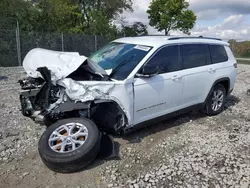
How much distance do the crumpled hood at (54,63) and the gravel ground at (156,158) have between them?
1217 mm

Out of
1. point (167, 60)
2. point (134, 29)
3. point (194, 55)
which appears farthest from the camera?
point (134, 29)

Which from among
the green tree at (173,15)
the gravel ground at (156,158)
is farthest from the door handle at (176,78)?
the green tree at (173,15)

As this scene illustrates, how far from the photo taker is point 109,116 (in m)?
3.88

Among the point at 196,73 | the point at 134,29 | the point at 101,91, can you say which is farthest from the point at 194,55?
the point at 134,29

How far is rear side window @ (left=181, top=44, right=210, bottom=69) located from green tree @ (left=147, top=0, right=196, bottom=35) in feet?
72.6

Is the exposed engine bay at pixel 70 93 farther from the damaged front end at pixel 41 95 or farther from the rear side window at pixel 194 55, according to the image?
the rear side window at pixel 194 55

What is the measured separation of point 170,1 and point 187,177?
2557cm

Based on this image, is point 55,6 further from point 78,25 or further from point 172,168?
point 172,168

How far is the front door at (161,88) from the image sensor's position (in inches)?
158

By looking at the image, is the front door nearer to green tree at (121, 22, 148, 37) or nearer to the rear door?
the rear door

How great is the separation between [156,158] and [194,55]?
94.5 inches

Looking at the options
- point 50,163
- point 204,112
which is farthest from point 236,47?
point 50,163

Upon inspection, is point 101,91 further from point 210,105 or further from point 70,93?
point 210,105

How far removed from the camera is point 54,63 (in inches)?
156
